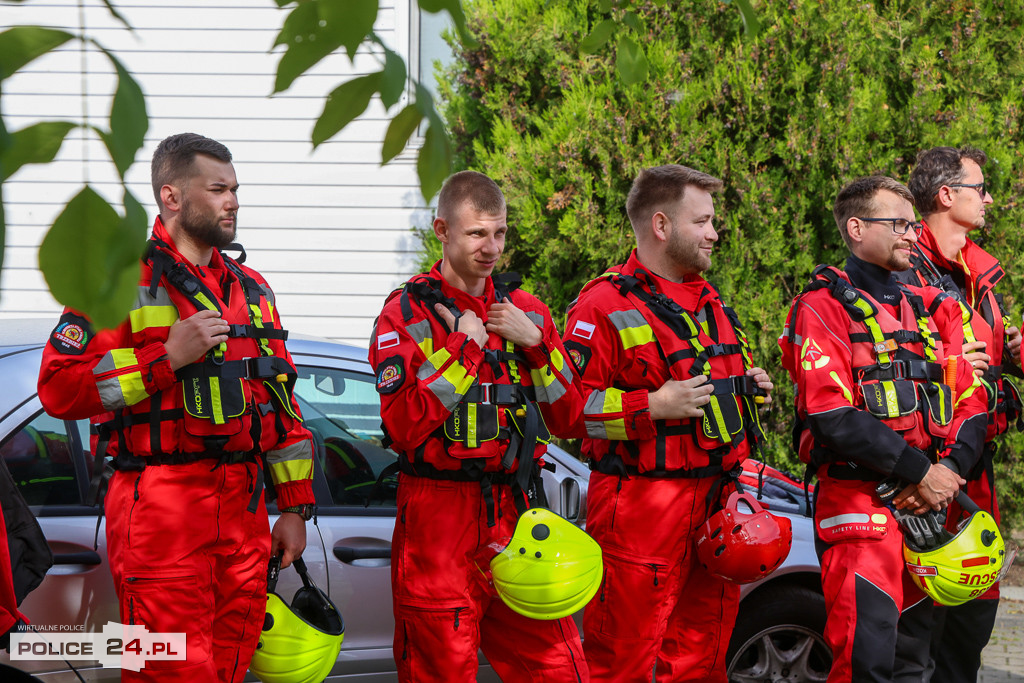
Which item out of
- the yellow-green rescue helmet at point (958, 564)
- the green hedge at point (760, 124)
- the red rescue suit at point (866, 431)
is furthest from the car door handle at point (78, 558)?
the green hedge at point (760, 124)

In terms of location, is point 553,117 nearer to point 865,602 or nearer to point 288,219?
point 288,219

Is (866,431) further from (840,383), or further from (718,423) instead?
(718,423)

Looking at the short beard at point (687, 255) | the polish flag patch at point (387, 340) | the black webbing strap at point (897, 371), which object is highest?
the short beard at point (687, 255)

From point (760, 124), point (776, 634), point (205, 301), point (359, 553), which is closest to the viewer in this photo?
point (205, 301)

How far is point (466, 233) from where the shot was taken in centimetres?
340

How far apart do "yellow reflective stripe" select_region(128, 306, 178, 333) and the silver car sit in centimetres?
72

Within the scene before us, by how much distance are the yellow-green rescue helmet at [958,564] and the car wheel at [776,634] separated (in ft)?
2.49

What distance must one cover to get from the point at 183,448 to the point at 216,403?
18 centimetres

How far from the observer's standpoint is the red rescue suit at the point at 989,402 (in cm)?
455

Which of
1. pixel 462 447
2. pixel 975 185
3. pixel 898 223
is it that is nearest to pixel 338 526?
pixel 462 447

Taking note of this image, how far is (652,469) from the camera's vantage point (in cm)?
375

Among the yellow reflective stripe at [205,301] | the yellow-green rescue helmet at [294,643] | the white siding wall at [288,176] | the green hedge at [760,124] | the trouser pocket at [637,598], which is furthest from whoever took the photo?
the white siding wall at [288,176]

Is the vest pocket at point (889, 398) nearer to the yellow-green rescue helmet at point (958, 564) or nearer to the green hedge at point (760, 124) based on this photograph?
the yellow-green rescue helmet at point (958, 564)

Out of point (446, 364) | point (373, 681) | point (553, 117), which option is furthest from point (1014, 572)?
point (446, 364)
